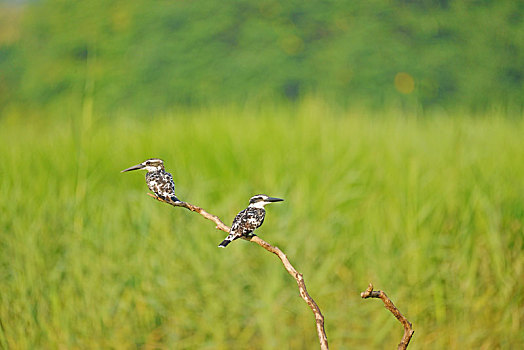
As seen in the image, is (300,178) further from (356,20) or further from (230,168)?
(356,20)

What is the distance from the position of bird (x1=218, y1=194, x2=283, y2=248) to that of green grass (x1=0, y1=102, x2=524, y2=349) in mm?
2957

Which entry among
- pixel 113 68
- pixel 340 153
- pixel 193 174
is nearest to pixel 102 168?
pixel 193 174

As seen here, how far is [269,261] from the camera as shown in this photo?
4.50 m

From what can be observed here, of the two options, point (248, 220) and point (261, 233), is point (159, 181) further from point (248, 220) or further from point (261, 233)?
point (261, 233)

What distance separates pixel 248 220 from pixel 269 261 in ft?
11.7

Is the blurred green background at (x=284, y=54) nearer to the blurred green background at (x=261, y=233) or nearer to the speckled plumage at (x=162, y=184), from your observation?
the blurred green background at (x=261, y=233)

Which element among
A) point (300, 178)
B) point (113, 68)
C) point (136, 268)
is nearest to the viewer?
point (136, 268)

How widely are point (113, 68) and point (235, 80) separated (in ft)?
12.1

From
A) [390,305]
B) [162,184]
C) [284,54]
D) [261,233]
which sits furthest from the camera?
[284,54]

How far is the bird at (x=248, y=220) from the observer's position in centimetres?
89

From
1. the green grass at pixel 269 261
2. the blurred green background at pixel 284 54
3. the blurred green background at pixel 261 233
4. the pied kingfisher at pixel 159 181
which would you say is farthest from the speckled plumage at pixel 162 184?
the blurred green background at pixel 284 54

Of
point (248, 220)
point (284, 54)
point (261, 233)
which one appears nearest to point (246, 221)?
point (248, 220)

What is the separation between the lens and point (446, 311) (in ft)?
15.8

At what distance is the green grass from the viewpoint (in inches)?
173
